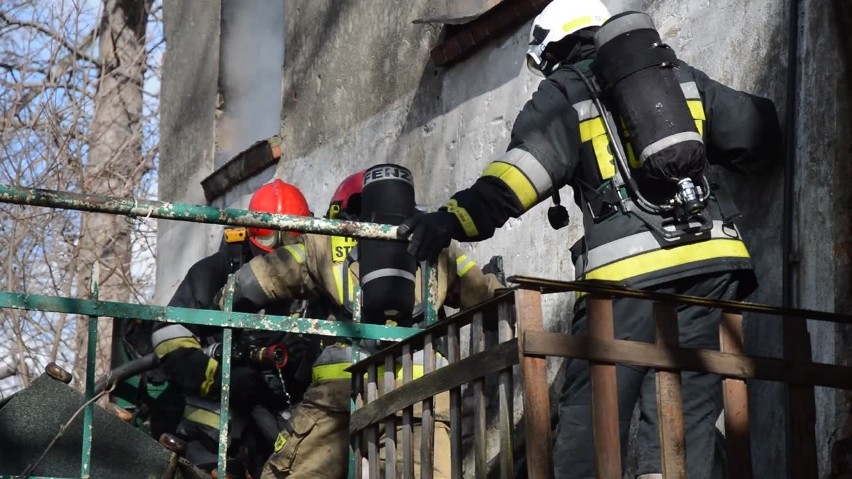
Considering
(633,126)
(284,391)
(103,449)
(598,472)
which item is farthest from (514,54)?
(598,472)

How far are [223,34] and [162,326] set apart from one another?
15.2 feet

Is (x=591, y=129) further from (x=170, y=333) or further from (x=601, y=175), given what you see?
(x=170, y=333)

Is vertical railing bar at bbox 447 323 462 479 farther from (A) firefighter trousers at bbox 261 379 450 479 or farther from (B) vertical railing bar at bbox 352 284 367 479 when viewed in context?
(A) firefighter trousers at bbox 261 379 450 479

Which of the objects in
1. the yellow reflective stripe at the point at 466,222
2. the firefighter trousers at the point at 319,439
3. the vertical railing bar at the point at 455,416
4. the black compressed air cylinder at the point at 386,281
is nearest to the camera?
the vertical railing bar at the point at 455,416

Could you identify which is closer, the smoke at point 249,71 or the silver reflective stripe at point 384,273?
the silver reflective stripe at point 384,273

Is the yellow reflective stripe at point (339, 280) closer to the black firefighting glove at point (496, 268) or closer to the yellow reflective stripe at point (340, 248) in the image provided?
the yellow reflective stripe at point (340, 248)

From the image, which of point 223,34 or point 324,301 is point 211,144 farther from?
point 324,301

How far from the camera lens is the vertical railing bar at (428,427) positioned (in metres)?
3.63

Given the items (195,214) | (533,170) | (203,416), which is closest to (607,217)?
(533,170)

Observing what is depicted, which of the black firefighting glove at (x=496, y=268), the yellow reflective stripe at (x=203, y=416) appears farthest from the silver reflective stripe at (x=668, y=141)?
the yellow reflective stripe at (x=203, y=416)

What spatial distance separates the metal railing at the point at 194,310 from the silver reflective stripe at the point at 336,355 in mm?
659

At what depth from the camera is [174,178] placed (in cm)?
1055

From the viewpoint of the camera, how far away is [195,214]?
4191 mm

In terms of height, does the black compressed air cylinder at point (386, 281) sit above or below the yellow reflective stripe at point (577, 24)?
below
